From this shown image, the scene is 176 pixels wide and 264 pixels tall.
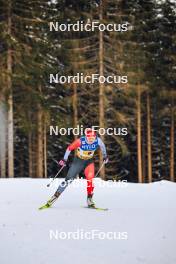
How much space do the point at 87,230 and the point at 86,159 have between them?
282cm

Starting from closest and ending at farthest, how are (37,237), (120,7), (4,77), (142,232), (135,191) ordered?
(37,237), (142,232), (135,191), (4,77), (120,7)

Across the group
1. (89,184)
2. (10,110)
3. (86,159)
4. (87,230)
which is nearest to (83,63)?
(10,110)

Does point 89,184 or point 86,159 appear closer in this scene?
point 89,184

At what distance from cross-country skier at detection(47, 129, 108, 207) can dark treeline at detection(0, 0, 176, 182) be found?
10.4 meters

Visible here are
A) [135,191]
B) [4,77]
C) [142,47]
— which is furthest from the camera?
[142,47]

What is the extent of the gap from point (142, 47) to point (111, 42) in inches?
154

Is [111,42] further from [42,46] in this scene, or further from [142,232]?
[142,232]

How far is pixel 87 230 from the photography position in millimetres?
8227

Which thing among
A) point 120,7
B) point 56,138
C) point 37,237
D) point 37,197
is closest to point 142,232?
point 37,237

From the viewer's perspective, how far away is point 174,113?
27.5m

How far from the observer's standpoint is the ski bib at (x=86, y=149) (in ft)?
34.6

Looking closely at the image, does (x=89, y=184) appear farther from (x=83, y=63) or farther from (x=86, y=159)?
(x=83, y=63)

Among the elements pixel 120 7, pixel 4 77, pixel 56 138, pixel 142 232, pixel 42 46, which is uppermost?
pixel 120 7

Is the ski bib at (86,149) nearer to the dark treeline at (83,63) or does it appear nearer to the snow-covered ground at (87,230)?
the snow-covered ground at (87,230)
